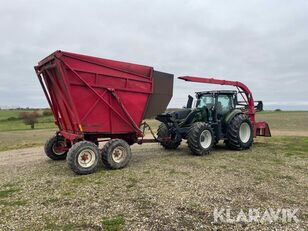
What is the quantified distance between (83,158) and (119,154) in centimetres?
117

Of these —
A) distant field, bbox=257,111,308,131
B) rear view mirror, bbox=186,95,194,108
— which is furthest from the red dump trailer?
distant field, bbox=257,111,308,131

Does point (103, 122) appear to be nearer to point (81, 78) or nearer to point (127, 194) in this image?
point (81, 78)

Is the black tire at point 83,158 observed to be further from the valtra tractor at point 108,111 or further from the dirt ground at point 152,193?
the dirt ground at point 152,193

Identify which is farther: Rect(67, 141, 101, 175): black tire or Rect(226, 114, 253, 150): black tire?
Rect(226, 114, 253, 150): black tire

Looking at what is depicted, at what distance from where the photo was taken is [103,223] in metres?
5.02

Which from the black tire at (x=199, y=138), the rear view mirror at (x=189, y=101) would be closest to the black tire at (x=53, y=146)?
the black tire at (x=199, y=138)

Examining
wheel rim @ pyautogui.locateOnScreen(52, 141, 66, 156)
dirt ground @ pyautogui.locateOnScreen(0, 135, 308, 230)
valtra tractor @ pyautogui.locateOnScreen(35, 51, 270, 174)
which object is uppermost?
valtra tractor @ pyautogui.locateOnScreen(35, 51, 270, 174)

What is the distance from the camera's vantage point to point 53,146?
34.7 ft

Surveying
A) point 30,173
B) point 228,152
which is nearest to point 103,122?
point 30,173

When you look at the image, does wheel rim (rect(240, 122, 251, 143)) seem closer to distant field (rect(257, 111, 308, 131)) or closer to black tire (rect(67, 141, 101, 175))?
black tire (rect(67, 141, 101, 175))

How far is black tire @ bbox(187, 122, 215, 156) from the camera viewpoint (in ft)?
35.3

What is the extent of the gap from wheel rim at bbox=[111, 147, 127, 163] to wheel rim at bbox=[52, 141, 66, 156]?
2.58 meters

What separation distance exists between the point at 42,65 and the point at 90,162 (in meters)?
3.46

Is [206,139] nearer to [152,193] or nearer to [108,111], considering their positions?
[108,111]
